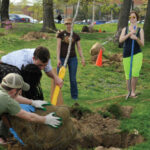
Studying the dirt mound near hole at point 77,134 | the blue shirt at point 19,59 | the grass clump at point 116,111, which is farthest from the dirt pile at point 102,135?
the blue shirt at point 19,59

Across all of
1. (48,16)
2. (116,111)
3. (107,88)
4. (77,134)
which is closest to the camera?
(77,134)

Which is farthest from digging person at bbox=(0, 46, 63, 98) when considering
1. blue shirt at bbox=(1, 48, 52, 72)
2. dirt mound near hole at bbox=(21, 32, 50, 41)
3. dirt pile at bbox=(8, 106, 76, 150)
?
dirt mound near hole at bbox=(21, 32, 50, 41)

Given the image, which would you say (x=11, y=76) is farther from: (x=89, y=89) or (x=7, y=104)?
(x=89, y=89)

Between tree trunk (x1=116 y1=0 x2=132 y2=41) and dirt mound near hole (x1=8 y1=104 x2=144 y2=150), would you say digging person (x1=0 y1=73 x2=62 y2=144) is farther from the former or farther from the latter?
tree trunk (x1=116 y1=0 x2=132 y2=41)

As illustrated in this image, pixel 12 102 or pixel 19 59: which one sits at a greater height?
pixel 19 59

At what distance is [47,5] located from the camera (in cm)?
1905

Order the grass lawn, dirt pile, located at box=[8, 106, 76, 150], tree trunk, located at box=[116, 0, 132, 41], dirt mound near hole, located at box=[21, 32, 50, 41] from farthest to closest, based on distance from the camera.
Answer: dirt mound near hole, located at box=[21, 32, 50, 41]
tree trunk, located at box=[116, 0, 132, 41]
the grass lawn
dirt pile, located at box=[8, 106, 76, 150]

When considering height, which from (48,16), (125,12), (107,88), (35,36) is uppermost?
(125,12)

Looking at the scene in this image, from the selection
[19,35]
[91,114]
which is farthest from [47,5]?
[91,114]

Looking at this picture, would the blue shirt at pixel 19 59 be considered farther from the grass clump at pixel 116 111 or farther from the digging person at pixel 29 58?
the grass clump at pixel 116 111

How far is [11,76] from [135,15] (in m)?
3.94

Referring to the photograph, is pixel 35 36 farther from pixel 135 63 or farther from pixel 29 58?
pixel 29 58

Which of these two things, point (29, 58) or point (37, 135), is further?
point (29, 58)

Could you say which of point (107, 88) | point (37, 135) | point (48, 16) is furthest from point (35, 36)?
point (37, 135)
